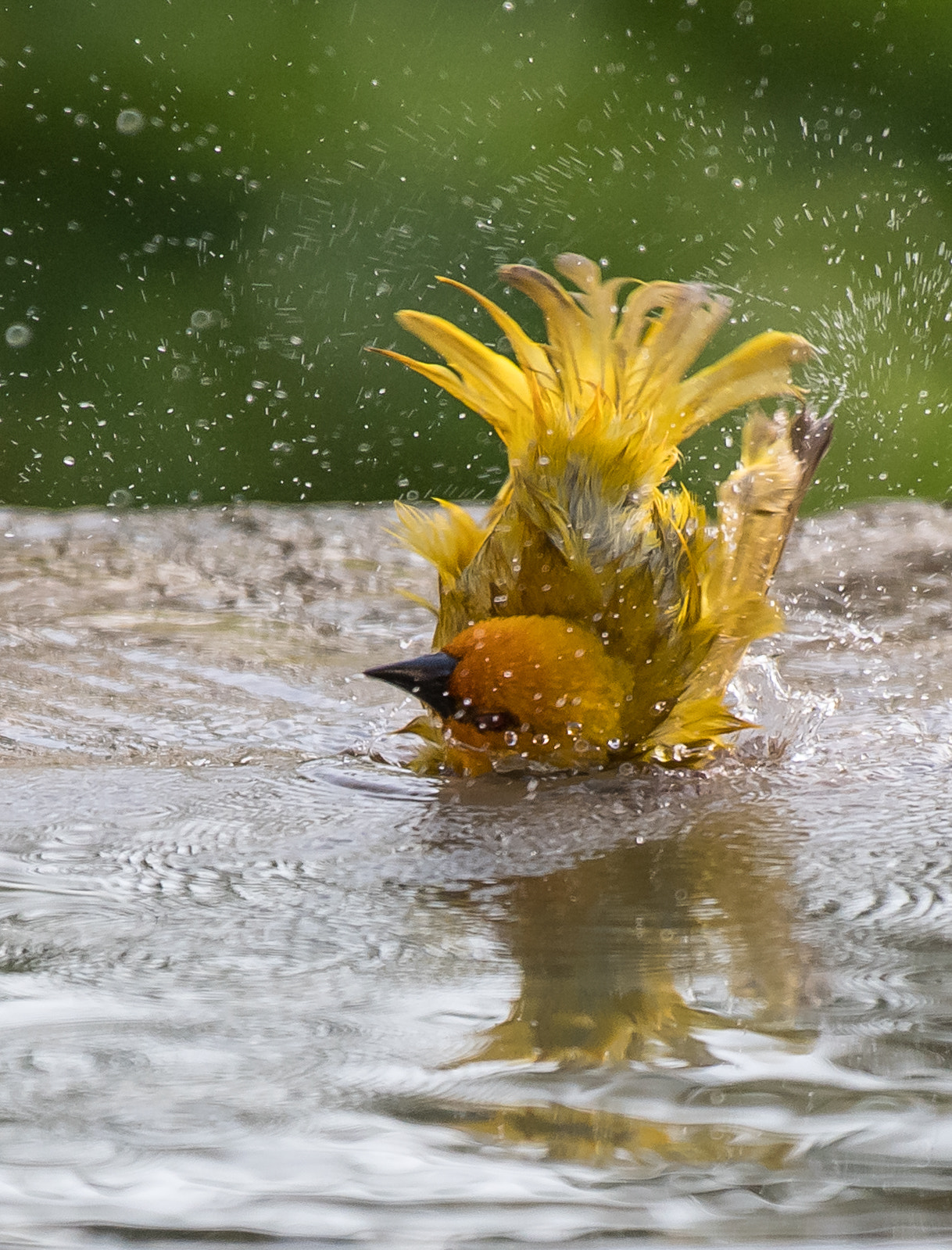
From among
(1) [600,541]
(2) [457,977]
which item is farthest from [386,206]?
(2) [457,977]

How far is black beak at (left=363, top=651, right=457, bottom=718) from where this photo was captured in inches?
80.4

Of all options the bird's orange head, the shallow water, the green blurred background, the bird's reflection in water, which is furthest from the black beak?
the green blurred background

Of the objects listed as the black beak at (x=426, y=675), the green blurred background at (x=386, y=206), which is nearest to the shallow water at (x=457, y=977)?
the black beak at (x=426, y=675)

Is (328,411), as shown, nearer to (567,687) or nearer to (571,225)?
(571,225)

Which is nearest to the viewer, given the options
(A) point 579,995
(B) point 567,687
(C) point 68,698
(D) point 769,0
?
(A) point 579,995

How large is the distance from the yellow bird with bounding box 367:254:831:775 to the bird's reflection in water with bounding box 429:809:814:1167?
13.6 inches

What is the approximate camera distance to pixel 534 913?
1.58 metres

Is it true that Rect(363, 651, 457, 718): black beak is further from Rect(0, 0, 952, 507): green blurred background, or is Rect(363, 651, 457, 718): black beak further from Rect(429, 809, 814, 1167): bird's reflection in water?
Rect(0, 0, 952, 507): green blurred background

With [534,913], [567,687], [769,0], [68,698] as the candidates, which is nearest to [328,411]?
[769,0]

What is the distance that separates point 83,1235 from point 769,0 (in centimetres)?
703

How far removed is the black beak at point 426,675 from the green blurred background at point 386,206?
4.39 meters

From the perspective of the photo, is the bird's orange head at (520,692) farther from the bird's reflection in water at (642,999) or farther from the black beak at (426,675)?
the bird's reflection in water at (642,999)

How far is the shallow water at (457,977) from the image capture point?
0.98 metres

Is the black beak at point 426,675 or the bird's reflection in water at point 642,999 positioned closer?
the bird's reflection in water at point 642,999
